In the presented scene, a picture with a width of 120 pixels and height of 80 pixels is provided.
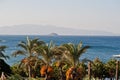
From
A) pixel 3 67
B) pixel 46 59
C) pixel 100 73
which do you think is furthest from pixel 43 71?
pixel 100 73

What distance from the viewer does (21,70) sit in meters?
45.7

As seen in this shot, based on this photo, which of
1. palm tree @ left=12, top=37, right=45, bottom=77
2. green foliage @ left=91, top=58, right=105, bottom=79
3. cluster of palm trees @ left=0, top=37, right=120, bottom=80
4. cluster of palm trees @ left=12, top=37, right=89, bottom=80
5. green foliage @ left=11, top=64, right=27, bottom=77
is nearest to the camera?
cluster of palm trees @ left=12, top=37, right=89, bottom=80

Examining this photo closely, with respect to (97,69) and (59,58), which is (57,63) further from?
(97,69)

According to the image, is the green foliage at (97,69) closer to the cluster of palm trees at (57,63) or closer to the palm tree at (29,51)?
the cluster of palm trees at (57,63)

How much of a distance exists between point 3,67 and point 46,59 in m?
7.06

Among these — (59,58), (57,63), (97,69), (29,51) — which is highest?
(29,51)

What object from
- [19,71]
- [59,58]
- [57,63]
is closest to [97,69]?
[59,58]

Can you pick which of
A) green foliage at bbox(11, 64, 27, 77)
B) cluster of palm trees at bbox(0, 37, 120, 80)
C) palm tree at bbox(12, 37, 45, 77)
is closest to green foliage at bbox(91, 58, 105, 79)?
cluster of palm trees at bbox(0, 37, 120, 80)

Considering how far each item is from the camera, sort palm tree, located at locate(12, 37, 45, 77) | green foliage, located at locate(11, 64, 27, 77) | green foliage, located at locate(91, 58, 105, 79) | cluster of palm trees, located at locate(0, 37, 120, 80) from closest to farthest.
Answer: cluster of palm trees, located at locate(0, 37, 120, 80)
palm tree, located at locate(12, 37, 45, 77)
green foliage, located at locate(11, 64, 27, 77)
green foliage, located at locate(91, 58, 105, 79)

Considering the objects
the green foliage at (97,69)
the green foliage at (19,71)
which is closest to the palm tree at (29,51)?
the green foliage at (19,71)

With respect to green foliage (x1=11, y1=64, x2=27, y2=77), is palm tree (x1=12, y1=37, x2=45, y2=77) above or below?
above

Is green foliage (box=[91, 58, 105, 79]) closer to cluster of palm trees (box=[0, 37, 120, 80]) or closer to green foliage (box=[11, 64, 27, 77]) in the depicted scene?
cluster of palm trees (box=[0, 37, 120, 80])

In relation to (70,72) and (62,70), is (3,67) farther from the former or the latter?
(70,72)

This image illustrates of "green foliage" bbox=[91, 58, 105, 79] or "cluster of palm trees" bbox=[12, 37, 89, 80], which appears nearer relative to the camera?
"cluster of palm trees" bbox=[12, 37, 89, 80]
